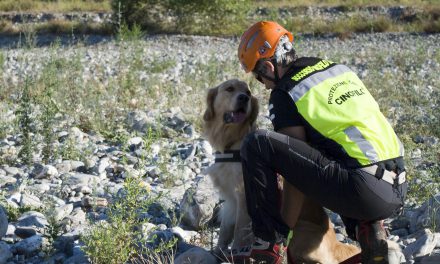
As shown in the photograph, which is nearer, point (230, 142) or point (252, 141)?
point (252, 141)

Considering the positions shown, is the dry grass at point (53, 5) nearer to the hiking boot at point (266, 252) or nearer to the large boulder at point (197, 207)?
the large boulder at point (197, 207)

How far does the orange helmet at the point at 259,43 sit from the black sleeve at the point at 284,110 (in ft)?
1.18

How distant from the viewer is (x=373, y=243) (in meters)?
4.18

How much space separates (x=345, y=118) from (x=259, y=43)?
800mm

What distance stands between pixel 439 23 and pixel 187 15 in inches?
325

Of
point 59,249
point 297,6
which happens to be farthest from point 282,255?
point 297,6

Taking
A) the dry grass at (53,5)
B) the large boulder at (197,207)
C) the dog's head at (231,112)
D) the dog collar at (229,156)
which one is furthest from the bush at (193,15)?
the dog collar at (229,156)

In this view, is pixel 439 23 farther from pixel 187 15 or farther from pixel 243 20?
pixel 187 15

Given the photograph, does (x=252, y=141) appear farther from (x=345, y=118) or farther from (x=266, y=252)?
(x=266, y=252)

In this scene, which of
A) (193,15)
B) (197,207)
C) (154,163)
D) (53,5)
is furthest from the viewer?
(53,5)

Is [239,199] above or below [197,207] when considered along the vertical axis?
above

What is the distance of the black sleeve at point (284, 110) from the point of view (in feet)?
13.7

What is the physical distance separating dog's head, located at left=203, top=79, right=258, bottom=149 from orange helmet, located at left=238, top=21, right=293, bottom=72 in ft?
2.87

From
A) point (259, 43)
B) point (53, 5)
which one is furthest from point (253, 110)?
point (53, 5)
